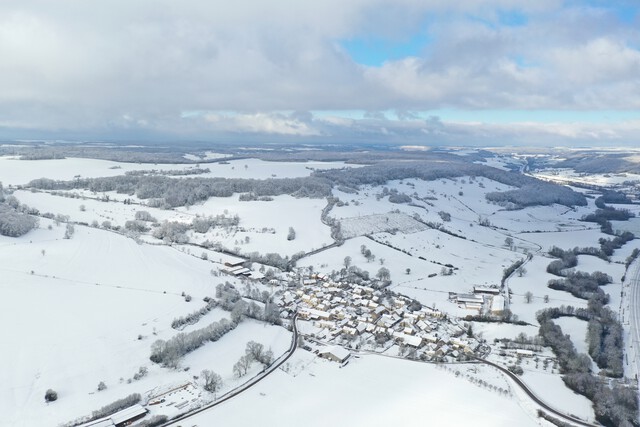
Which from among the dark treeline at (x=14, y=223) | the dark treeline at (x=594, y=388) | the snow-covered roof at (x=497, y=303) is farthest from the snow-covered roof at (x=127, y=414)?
the dark treeline at (x=14, y=223)

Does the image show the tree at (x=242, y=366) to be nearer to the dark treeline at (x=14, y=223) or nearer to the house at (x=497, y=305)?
the house at (x=497, y=305)

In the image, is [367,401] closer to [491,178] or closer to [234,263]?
[234,263]

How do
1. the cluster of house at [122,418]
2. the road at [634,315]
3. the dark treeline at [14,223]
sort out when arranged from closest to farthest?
the cluster of house at [122,418] → the road at [634,315] → the dark treeline at [14,223]

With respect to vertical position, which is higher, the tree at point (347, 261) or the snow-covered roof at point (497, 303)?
the tree at point (347, 261)

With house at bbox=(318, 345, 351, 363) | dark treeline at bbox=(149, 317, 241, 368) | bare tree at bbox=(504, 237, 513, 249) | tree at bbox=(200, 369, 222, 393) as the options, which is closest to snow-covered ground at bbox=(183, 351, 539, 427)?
house at bbox=(318, 345, 351, 363)

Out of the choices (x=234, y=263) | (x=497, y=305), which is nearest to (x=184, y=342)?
(x=234, y=263)

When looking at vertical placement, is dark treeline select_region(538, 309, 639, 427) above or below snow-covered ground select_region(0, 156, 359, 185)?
below

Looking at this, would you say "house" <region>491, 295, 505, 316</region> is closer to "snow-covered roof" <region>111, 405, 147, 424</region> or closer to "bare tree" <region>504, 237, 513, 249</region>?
"bare tree" <region>504, 237, 513, 249</region>
